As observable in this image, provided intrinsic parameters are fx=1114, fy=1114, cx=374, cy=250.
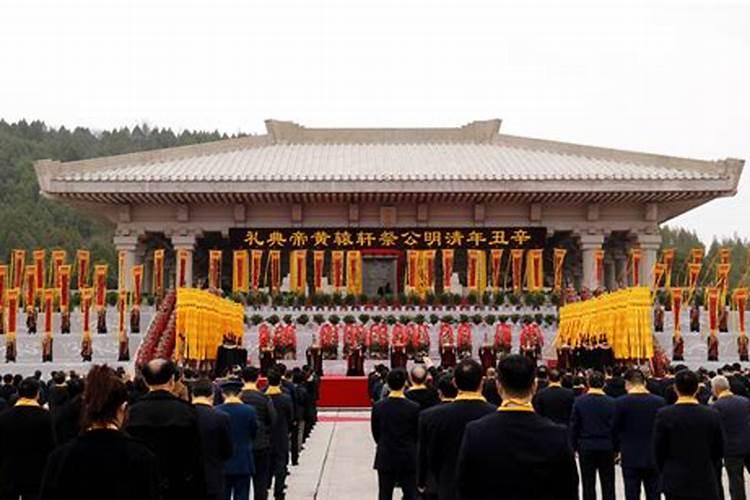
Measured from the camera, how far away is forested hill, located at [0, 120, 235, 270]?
59406mm

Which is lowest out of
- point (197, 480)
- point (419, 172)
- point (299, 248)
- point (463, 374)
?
point (197, 480)

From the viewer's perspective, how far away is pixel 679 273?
44938mm

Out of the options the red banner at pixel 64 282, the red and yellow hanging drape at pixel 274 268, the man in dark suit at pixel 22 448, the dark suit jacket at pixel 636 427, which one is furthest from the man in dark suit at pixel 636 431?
the red and yellow hanging drape at pixel 274 268

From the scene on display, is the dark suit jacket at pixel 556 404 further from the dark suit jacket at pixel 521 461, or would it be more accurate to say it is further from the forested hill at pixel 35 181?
the forested hill at pixel 35 181

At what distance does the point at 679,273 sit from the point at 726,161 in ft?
51.9

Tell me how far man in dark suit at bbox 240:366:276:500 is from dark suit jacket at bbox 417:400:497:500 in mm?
2772

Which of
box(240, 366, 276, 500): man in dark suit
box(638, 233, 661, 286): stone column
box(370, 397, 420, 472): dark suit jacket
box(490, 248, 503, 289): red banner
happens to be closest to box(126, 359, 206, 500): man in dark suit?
box(370, 397, 420, 472): dark suit jacket

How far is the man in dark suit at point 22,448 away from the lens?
22.9 feet

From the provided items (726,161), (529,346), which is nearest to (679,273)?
(726,161)

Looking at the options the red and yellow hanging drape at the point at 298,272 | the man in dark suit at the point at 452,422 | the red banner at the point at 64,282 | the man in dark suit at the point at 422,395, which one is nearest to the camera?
the man in dark suit at the point at 452,422

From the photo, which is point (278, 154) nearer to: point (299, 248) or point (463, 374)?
point (299, 248)

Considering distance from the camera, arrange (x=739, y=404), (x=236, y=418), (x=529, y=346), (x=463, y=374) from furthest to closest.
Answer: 1. (x=529, y=346)
2. (x=739, y=404)
3. (x=236, y=418)
4. (x=463, y=374)

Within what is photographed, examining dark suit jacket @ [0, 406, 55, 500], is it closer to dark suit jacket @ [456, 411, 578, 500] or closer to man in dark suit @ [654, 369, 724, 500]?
dark suit jacket @ [456, 411, 578, 500]

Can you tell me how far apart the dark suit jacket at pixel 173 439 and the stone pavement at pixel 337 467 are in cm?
469
